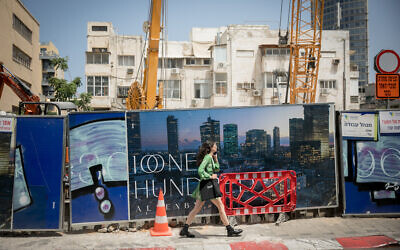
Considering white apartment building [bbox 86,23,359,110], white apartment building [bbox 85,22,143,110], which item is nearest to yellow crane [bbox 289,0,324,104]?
white apartment building [bbox 86,23,359,110]

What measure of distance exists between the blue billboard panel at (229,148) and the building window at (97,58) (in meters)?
34.8

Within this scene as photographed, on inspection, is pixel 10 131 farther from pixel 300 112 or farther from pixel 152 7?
pixel 152 7

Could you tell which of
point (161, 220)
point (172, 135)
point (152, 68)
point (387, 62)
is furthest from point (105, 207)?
point (152, 68)

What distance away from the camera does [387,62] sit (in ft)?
28.0

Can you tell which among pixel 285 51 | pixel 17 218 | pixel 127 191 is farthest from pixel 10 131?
pixel 285 51

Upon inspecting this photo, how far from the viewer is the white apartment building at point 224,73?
39.8 m

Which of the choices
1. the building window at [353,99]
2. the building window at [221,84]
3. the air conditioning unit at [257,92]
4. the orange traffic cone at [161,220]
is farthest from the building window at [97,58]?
the orange traffic cone at [161,220]

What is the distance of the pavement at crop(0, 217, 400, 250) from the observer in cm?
651

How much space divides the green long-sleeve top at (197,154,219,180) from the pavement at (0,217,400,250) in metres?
1.29

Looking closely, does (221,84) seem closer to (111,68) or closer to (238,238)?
(111,68)

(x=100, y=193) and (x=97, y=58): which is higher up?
(x=97, y=58)

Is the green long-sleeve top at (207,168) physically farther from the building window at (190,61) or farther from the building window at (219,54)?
the building window at (190,61)

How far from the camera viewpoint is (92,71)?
39812 millimetres

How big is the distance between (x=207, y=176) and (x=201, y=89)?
34.6m
